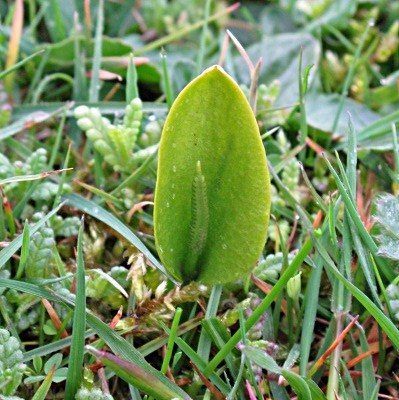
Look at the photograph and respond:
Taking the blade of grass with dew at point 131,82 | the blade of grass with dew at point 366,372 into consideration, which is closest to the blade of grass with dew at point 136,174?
the blade of grass with dew at point 131,82

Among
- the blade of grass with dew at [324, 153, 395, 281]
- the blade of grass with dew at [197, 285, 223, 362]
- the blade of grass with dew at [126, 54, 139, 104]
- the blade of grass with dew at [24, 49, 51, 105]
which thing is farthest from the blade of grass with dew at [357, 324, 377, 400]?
the blade of grass with dew at [24, 49, 51, 105]

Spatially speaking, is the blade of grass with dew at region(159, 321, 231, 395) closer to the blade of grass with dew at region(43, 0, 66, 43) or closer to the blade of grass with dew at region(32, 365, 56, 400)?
the blade of grass with dew at region(32, 365, 56, 400)

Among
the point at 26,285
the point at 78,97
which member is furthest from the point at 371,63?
the point at 26,285

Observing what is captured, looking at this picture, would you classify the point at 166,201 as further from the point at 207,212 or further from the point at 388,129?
the point at 388,129

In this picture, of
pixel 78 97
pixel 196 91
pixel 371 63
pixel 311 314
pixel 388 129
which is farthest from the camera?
pixel 371 63

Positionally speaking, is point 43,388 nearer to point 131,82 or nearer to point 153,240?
point 153,240

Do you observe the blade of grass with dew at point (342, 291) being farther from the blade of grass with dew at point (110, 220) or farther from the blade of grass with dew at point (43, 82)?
the blade of grass with dew at point (43, 82)
